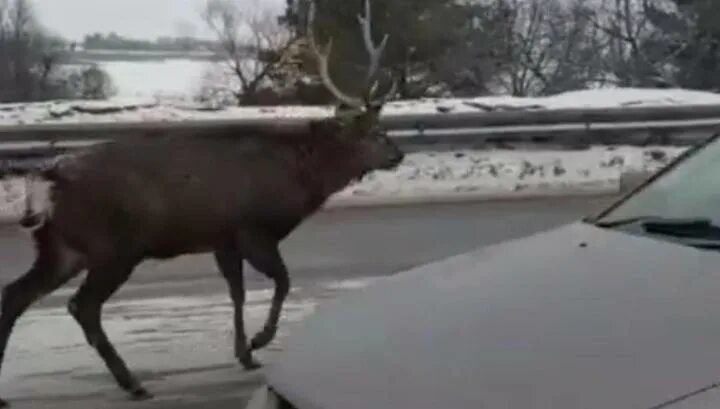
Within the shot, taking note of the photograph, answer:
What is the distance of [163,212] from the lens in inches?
269

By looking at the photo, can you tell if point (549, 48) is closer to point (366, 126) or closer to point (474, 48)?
point (474, 48)

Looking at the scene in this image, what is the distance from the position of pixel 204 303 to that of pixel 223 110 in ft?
34.1

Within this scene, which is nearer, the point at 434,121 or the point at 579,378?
the point at 579,378

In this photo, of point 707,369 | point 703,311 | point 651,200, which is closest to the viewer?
point 707,369

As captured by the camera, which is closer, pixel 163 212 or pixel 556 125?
pixel 163 212

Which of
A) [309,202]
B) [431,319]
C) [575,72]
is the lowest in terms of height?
[575,72]

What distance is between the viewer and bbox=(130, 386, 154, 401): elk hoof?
6496 mm

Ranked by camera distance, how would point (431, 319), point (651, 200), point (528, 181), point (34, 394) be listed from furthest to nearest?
point (528, 181)
point (34, 394)
point (651, 200)
point (431, 319)

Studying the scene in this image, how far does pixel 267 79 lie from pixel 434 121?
12493 millimetres

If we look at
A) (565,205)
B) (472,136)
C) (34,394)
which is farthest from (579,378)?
(472,136)

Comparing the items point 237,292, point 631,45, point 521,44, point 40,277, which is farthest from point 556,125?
point 521,44

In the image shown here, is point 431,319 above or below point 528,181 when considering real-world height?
above

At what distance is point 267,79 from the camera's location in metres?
28.8

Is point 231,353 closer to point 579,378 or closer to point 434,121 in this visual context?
point 579,378
